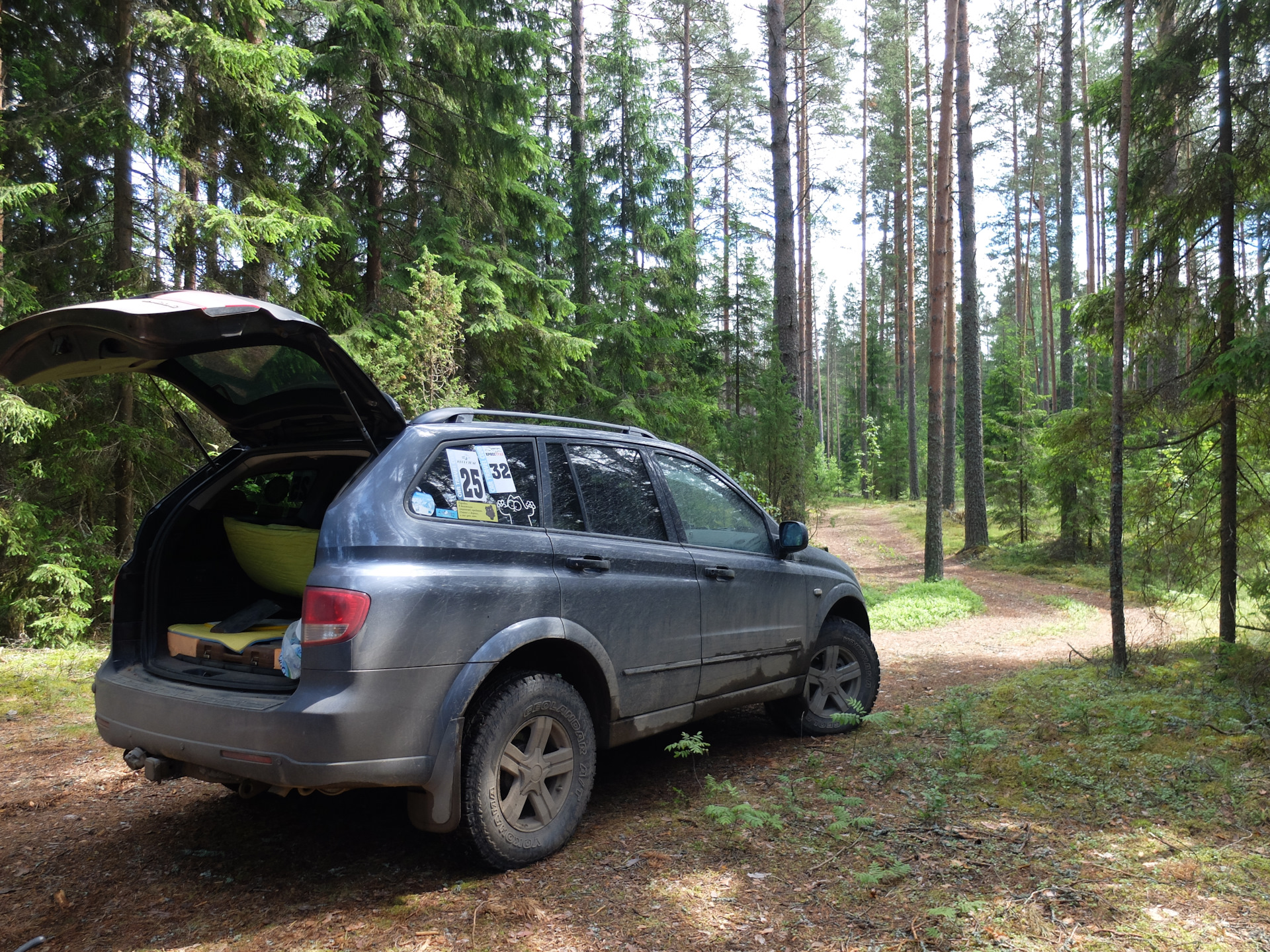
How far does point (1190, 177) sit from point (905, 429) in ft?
106

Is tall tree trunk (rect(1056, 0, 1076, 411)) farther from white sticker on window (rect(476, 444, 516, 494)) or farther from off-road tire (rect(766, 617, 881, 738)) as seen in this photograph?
white sticker on window (rect(476, 444, 516, 494))

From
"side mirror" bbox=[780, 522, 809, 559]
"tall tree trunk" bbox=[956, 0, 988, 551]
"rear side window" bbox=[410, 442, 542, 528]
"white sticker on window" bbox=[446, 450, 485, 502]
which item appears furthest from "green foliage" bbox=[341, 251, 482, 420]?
"tall tree trunk" bbox=[956, 0, 988, 551]

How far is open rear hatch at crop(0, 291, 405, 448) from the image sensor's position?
305 cm

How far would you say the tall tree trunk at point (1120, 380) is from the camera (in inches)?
256

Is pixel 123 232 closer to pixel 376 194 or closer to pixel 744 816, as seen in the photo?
pixel 376 194

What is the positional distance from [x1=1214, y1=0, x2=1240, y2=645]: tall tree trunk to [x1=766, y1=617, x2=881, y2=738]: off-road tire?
11.7 ft

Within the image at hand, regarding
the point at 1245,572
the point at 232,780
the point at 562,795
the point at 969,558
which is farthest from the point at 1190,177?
the point at 969,558

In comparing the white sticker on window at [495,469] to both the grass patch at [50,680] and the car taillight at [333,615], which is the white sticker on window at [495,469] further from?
the grass patch at [50,680]

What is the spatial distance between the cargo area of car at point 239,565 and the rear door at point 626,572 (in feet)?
3.70

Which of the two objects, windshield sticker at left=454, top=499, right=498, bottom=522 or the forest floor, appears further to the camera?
windshield sticker at left=454, top=499, right=498, bottom=522

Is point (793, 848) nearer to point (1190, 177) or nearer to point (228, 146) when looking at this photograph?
point (1190, 177)

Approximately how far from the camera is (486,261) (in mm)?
12047

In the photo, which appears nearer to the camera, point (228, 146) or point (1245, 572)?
point (1245, 572)

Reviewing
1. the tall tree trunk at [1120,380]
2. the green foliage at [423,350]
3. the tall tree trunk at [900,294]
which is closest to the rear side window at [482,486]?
the tall tree trunk at [1120,380]
